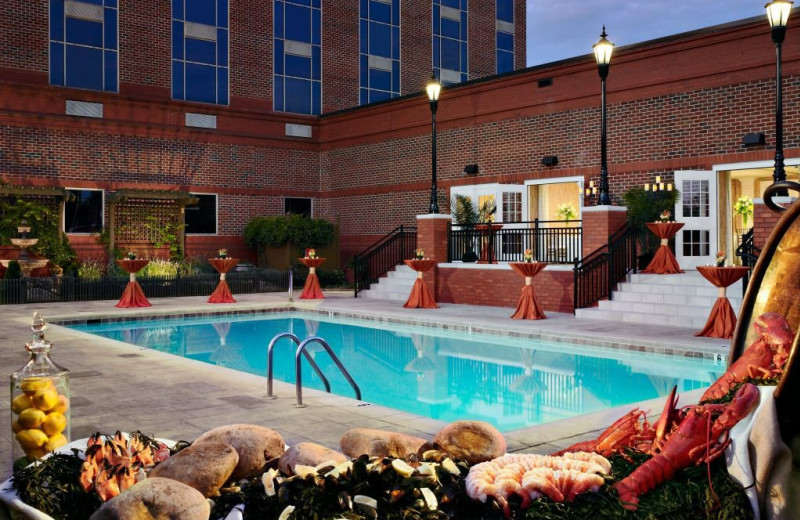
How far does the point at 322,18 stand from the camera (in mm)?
28516

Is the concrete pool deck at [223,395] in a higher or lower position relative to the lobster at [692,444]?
lower

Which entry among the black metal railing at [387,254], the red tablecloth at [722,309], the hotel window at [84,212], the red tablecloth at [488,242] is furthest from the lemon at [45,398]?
the hotel window at [84,212]

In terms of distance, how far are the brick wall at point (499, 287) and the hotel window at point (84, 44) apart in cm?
1237

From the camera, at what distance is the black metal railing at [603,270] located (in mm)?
15125

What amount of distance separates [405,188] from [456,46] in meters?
11.8

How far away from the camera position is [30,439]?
13.5 feet

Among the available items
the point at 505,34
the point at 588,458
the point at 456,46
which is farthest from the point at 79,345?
the point at 505,34

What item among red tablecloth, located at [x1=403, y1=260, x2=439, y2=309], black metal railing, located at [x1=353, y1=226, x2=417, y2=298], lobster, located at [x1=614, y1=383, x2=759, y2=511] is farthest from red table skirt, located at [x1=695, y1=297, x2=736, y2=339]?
black metal railing, located at [x1=353, y1=226, x2=417, y2=298]

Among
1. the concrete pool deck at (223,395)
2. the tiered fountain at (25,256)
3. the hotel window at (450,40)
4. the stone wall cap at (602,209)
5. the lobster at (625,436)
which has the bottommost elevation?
the concrete pool deck at (223,395)

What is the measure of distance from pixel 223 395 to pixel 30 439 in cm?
317

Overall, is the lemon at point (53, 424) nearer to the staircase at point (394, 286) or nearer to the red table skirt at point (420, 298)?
the red table skirt at point (420, 298)

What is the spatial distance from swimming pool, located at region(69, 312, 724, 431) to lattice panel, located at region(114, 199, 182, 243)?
26.8ft

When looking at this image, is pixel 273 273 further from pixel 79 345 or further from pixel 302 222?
pixel 79 345

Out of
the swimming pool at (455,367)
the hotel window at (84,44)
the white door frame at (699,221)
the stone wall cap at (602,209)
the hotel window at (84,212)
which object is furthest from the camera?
the hotel window at (84,44)
